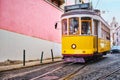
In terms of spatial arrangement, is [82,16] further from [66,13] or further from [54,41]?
[54,41]

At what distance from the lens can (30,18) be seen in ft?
75.6

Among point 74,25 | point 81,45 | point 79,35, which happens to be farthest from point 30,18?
point 81,45

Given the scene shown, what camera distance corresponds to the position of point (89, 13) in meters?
18.3

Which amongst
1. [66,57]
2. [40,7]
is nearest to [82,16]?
[66,57]

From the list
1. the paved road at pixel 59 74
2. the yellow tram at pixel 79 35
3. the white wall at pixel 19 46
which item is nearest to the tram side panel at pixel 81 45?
the yellow tram at pixel 79 35

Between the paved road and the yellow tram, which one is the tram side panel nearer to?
the yellow tram

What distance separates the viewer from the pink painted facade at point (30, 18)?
64.0ft

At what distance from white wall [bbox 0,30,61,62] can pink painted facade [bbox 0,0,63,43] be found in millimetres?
389

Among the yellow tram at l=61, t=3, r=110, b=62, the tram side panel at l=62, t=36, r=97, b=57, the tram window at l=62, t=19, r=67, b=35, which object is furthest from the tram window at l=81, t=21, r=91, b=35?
the tram window at l=62, t=19, r=67, b=35

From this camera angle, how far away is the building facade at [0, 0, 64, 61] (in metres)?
19.2

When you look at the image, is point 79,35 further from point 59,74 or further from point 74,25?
point 59,74

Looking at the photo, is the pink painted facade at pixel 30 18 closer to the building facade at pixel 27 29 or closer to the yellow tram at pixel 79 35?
the building facade at pixel 27 29

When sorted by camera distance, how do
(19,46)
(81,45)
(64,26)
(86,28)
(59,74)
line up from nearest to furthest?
(59,74), (81,45), (86,28), (64,26), (19,46)

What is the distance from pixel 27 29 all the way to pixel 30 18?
1.11 metres
